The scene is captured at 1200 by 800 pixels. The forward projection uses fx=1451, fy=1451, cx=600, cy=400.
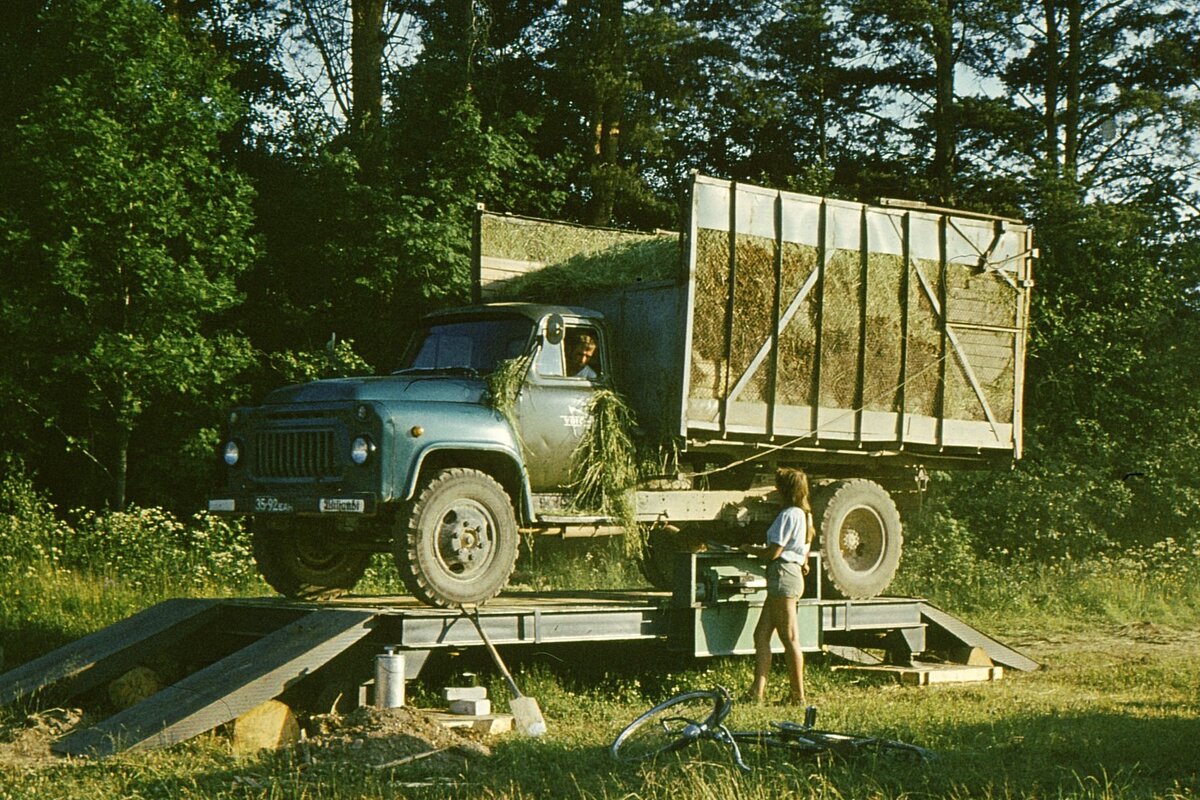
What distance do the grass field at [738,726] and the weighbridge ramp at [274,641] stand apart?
27cm

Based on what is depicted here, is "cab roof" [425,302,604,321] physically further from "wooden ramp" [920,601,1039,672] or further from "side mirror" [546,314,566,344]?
"wooden ramp" [920,601,1039,672]

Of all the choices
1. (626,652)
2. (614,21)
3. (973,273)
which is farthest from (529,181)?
(626,652)

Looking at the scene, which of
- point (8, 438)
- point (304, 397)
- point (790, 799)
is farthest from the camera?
point (8, 438)

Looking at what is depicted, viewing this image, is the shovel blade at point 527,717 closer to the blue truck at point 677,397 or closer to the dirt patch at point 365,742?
the dirt patch at point 365,742

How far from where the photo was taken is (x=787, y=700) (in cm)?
1089

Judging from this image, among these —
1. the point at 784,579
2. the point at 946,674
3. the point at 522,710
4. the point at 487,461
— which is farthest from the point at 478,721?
the point at 946,674

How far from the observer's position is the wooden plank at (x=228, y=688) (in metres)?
8.48

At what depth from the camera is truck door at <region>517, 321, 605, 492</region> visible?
10922mm

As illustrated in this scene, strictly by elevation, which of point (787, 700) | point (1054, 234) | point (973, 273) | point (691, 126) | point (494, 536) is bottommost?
point (787, 700)

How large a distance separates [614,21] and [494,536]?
1590 cm

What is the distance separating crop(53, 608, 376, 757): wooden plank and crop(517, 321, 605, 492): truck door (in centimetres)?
199

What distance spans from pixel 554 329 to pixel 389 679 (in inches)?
115

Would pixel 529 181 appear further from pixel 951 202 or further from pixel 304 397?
pixel 304 397

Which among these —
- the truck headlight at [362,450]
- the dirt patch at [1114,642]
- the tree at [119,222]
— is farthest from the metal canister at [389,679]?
the tree at [119,222]
